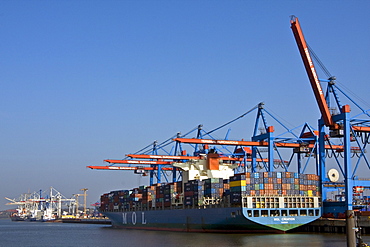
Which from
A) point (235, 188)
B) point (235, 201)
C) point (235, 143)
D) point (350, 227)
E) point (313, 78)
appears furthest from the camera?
point (235, 143)

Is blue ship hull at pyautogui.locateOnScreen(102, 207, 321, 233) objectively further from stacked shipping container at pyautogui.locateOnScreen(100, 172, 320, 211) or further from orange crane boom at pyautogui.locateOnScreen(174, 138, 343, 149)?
orange crane boom at pyautogui.locateOnScreen(174, 138, 343, 149)

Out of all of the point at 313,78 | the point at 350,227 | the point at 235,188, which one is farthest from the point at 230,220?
the point at 350,227

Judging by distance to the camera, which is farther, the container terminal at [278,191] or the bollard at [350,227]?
the container terminal at [278,191]

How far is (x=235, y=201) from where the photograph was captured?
47656 mm

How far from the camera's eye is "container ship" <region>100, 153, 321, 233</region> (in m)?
47.2

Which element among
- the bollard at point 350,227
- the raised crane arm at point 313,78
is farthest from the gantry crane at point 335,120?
the bollard at point 350,227

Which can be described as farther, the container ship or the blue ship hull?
the container ship

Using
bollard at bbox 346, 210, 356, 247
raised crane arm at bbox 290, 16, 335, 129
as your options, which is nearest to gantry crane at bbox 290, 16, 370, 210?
raised crane arm at bbox 290, 16, 335, 129

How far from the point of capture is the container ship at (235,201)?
Result: 47.2m

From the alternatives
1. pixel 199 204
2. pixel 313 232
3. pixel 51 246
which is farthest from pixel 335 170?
pixel 51 246

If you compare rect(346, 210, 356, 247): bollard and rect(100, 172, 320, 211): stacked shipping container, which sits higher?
rect(100, 172, 320, 211): stacked shipping container

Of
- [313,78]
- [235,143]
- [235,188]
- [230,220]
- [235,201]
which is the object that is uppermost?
[313,78]

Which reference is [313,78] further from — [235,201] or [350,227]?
[350,227]

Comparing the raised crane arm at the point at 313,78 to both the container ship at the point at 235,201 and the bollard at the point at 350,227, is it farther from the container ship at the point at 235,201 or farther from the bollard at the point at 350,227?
the bollard at the point at 350,227
